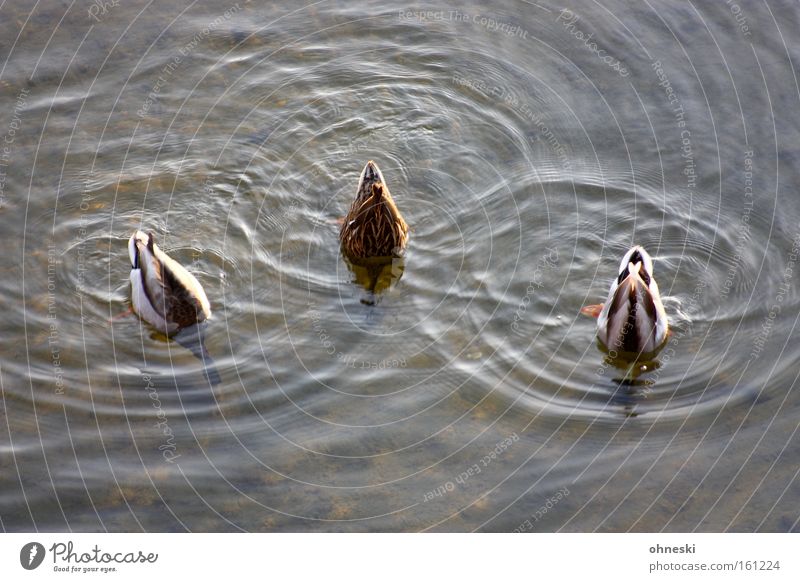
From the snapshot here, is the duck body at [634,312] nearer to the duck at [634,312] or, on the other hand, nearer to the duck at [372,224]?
the duck at [634,312]

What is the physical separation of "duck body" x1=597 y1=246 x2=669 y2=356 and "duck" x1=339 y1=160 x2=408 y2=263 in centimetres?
280

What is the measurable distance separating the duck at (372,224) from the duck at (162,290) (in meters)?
2.07

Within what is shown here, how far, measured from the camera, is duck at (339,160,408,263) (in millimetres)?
12760

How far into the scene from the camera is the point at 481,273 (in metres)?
12.9

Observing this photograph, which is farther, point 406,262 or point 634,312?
point 406,262

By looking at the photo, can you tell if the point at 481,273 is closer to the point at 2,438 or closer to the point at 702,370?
the point at 702,370

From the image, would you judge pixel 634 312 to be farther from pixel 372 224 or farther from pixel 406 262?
pixel 372 224

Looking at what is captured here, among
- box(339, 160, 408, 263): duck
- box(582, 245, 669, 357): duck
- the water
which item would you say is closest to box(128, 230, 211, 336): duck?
the water
